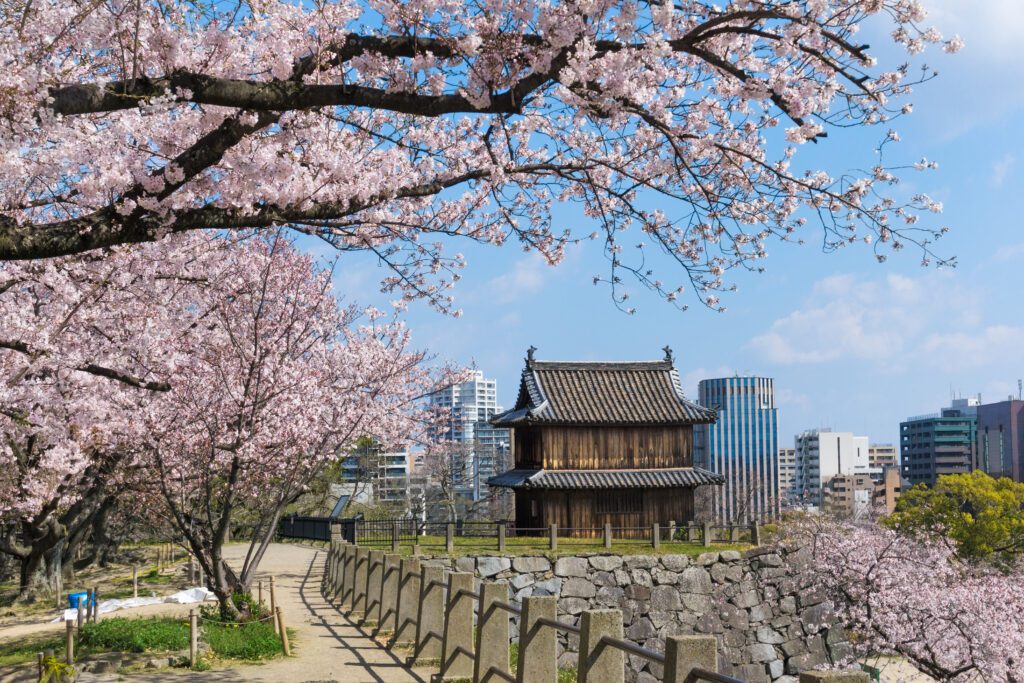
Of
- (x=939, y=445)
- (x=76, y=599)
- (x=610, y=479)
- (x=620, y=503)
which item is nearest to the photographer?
(x=76, y=599)

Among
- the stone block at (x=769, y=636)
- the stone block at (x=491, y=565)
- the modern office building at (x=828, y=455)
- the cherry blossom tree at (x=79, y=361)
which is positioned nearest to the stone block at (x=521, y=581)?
the stone block at (x=491, y=565)

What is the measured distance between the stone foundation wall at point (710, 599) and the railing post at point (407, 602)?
13.9 meters

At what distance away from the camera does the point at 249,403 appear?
15.9 metres

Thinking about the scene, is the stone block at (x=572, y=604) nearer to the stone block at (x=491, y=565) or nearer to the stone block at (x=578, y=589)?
the stone block at (x=578, y=589)

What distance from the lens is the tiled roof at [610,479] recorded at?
35.4 meters

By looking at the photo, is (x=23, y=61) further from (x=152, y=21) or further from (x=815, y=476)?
(x=815, y=476)

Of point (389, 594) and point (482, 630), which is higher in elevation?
point (482, 630)

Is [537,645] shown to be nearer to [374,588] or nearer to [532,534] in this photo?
[374,588]

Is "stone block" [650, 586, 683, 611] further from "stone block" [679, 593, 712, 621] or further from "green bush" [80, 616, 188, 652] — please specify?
"green bush" [80, 616, 188, 652]

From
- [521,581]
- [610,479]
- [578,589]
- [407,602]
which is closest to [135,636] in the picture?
[407,602]

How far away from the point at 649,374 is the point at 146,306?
1033 inches

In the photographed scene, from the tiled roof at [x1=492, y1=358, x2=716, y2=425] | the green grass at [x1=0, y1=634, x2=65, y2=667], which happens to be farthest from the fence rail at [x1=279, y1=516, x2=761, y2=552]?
the green grass at [x1=0, y1=634, x2=65, y2=667]

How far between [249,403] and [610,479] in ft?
71.6

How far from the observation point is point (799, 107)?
782 cm
